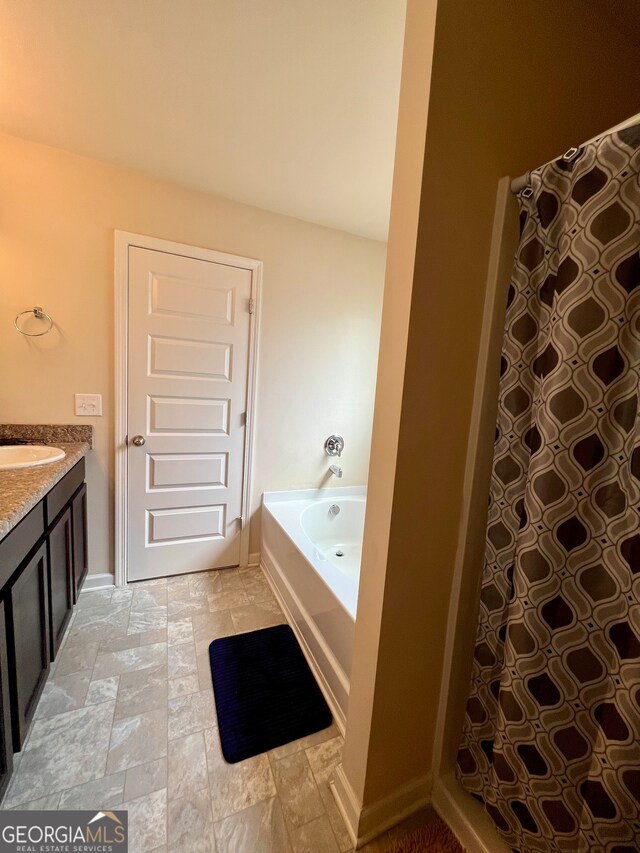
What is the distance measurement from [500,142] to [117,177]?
6.35ft

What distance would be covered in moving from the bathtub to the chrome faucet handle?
1.03ft

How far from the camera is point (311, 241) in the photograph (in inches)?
87.7

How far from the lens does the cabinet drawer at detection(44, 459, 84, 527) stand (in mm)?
1237

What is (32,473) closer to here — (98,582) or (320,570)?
(98,582)

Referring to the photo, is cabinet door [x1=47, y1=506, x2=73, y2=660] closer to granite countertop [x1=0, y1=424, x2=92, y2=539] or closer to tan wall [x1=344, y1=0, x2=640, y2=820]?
granite countertop [x1=0, y1=424, x2=92, y2=539]

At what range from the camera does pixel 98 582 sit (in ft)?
6.45

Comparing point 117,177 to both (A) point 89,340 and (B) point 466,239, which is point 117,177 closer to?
(A) point 89,340

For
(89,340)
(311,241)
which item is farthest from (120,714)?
(311,241)

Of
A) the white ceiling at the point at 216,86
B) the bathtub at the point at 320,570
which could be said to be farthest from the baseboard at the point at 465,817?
the white ceiling at the point at 216,86

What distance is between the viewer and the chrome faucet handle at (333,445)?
2498 millimetres

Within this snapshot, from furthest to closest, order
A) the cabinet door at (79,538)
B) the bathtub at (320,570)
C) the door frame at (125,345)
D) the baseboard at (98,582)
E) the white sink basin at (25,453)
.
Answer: the baseboard at (98,582) < the door frame at (125,345) < the cabinet door at (79,538) < the white sink basin at (25,453) < the bathtub at (320,570)

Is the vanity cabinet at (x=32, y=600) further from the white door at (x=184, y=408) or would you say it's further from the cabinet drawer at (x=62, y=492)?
the white door at (x=184, y=408)

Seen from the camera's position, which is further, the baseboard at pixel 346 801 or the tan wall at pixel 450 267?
the baseboard at pixel 346 801

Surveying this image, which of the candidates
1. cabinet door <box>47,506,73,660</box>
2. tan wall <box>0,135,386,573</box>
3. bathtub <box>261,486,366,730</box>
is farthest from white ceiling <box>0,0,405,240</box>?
bathtub <box>261,486,366,730</box>
